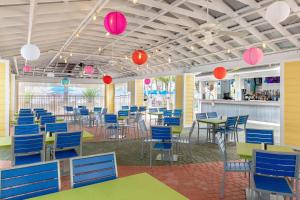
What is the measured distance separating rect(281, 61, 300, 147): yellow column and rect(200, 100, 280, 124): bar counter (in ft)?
15.2

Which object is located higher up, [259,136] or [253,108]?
[253,108]

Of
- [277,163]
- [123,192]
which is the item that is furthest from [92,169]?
[277,163]

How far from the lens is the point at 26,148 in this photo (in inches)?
142

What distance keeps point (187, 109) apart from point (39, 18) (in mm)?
8131

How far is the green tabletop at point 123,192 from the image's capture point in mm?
1682

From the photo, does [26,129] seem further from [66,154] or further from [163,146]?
[163,146]

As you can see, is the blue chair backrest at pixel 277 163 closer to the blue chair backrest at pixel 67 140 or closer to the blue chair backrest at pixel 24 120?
the blue chair backrest at pixel 67 140

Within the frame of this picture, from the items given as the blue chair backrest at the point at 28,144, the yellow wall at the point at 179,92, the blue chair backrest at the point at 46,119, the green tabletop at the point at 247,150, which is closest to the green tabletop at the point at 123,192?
the green tabletop at the point at 247,150

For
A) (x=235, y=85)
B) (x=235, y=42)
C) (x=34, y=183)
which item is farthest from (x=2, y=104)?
(x=235, y=85)

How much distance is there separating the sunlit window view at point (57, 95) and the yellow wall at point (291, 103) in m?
14.2

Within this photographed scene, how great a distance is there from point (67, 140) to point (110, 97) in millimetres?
14861

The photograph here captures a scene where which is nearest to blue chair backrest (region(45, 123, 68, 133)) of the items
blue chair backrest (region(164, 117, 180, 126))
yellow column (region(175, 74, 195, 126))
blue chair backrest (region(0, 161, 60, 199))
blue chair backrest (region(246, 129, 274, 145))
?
blue chair backrest (region(164, 117, 180, 126))

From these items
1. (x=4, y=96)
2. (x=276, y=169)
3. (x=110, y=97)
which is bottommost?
(x=276, y=169)

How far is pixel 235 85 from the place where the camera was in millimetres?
15961
